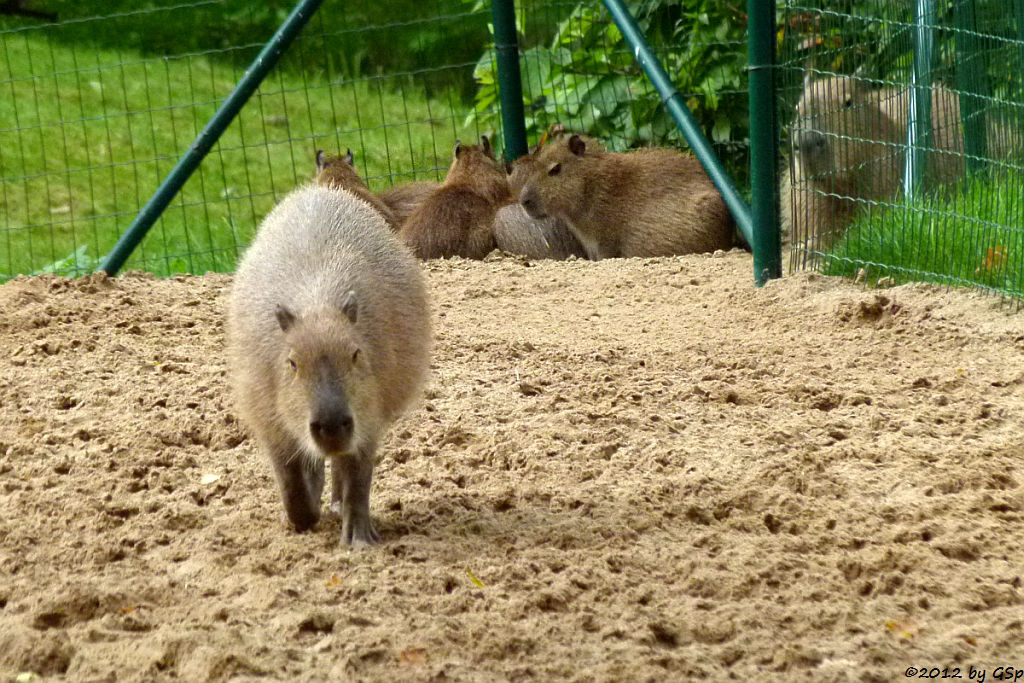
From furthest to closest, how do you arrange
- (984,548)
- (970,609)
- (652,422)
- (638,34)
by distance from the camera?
1. (638,34)
2. (652,422)
3. (984,548)
4. (970,609)

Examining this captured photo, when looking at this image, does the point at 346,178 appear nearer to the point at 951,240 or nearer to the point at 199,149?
the point at 199,149

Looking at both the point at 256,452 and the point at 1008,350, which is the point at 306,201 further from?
the point at 1008,350

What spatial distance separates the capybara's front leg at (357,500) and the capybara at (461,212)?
3.46 metres

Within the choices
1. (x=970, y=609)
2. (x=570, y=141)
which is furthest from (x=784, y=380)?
(x=570, y=141)

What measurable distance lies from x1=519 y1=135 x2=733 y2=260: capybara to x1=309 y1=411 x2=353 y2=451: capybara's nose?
4.16 metres

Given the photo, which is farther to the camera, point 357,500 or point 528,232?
point 528,232

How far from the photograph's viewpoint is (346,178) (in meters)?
6.99

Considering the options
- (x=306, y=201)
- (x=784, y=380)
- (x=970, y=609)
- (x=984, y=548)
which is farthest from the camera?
(x=784, y=380)

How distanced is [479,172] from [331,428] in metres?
4.65

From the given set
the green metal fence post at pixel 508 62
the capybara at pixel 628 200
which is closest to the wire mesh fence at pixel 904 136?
the capybara at pixel 628 200

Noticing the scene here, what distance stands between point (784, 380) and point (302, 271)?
1.82 metres

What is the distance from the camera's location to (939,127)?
535cm

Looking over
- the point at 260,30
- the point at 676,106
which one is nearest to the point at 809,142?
the point at 676,106

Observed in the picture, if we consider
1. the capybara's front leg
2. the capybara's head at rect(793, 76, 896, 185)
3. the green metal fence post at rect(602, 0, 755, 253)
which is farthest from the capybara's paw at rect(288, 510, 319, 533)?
the green metal fence post at rect(602, 0, 755, 253)
